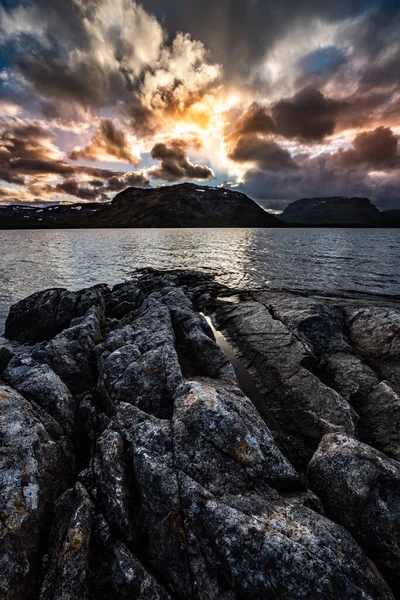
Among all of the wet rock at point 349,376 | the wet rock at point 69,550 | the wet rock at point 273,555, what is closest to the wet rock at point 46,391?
the wet rock at point 69,550

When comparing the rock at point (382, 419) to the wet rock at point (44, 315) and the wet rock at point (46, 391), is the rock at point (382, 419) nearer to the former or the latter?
the wet rock at point (46, 391)

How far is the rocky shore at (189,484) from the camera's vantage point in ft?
19.9

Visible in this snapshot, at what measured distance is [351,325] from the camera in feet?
63.3

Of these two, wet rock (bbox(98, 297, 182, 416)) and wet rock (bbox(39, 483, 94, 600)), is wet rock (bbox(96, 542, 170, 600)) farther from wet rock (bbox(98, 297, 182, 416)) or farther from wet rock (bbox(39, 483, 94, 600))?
wet rock (bbox(98, 297, 182, 416))

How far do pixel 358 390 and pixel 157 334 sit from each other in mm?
10882

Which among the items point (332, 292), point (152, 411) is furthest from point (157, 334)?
point (332, 292)

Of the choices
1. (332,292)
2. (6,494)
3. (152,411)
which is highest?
(6,494)

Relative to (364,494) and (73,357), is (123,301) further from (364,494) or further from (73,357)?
(364,494)

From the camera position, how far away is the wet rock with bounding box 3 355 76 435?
10.7 meters

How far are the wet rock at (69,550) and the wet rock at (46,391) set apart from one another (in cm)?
352

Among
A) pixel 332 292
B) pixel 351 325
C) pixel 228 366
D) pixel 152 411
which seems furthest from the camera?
pixel 332 292

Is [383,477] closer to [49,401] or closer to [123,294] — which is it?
[49,401]

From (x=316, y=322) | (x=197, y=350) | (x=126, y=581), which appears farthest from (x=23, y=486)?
(x=316, y=322)

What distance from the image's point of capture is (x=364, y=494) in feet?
25.6
